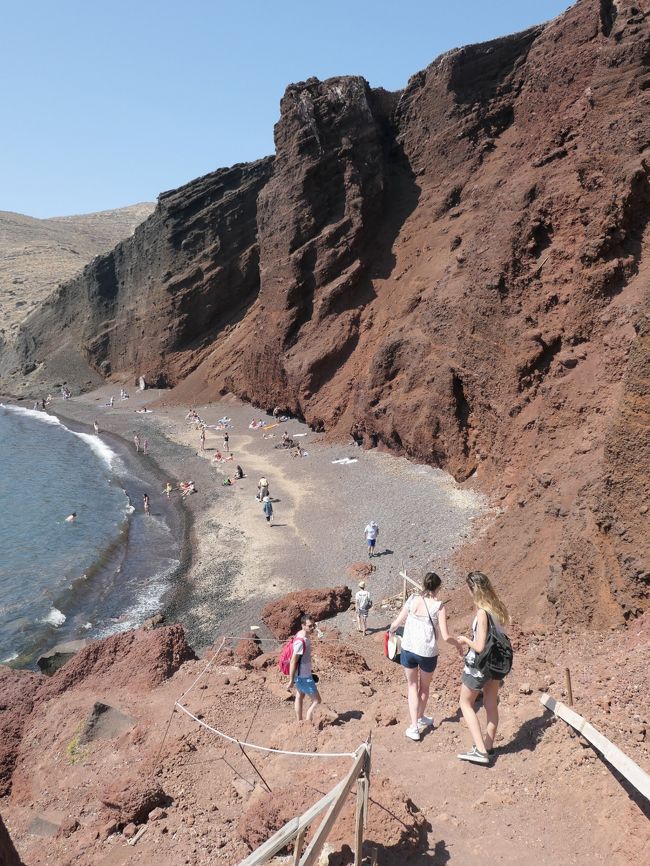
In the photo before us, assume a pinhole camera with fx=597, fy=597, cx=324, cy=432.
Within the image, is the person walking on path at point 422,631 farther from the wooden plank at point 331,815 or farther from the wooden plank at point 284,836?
the wooden plank at point 284,836

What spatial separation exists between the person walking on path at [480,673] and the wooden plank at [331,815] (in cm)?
125

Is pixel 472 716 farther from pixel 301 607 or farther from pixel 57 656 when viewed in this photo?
pixel 57 656

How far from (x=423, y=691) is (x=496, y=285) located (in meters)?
15.8

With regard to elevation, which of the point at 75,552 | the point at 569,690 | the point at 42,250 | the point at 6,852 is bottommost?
the point at 75,552

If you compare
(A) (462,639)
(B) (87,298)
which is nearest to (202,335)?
(B) (87,298)

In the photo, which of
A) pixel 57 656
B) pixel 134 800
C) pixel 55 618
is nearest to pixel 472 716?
pixel 134 800

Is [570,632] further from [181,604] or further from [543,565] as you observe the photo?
[181,604]

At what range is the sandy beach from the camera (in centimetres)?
1559

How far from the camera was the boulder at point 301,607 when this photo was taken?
13.2m

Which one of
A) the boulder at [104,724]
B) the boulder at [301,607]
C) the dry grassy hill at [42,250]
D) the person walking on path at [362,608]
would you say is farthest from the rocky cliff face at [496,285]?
the dry grassy hill at [42,250]

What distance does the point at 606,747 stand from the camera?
4406 mm

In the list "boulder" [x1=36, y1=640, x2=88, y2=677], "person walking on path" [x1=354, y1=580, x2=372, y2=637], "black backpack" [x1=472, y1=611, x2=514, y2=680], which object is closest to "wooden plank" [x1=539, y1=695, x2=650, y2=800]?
"black backpack" [x1=472, y1=611, x2=514, y2=680]

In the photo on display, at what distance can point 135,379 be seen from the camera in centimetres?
5584

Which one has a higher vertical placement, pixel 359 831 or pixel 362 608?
pixel 359 831
